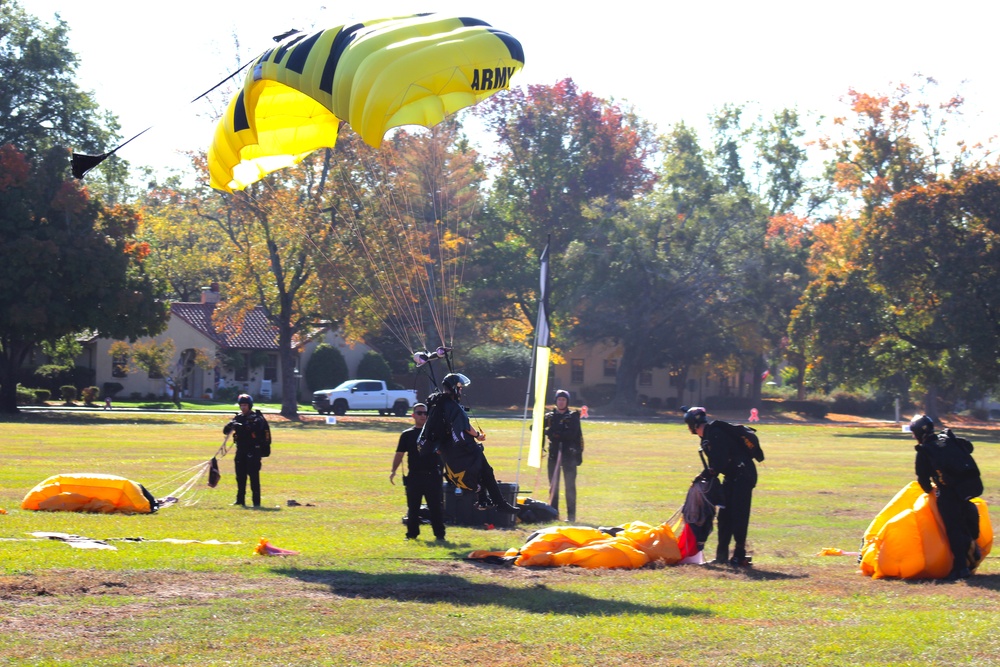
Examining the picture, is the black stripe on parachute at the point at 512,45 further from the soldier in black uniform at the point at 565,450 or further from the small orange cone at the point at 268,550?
the small orange cone at the point at 268,550

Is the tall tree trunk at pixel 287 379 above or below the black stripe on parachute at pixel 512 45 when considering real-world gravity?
below

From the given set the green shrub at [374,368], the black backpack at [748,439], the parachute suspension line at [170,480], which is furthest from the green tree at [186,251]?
the black backpack at [748,439]

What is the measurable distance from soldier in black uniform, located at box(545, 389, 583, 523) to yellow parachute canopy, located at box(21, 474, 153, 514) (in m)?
5.18

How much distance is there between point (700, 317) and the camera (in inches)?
2260

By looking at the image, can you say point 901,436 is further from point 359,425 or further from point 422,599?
point 422,599

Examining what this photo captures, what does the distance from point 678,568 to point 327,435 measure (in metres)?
25.3

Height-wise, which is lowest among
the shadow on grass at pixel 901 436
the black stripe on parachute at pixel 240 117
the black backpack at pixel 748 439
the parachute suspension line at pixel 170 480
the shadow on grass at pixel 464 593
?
the shadow on grass at pixel 901 436

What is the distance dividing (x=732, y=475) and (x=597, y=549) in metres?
1.60

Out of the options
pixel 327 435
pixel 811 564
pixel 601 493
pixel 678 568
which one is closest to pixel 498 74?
pixel 678 568

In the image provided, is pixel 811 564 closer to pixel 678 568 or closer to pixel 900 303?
pixel 678 568

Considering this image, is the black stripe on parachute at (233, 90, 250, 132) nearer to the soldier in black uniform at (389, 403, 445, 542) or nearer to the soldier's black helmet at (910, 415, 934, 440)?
the soldier in black uniform at (389, 403, 445, 542)

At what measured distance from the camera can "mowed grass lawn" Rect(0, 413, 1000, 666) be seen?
6855 mm

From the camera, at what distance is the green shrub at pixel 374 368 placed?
62.2m

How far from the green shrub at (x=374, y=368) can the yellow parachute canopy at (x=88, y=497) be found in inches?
1889
